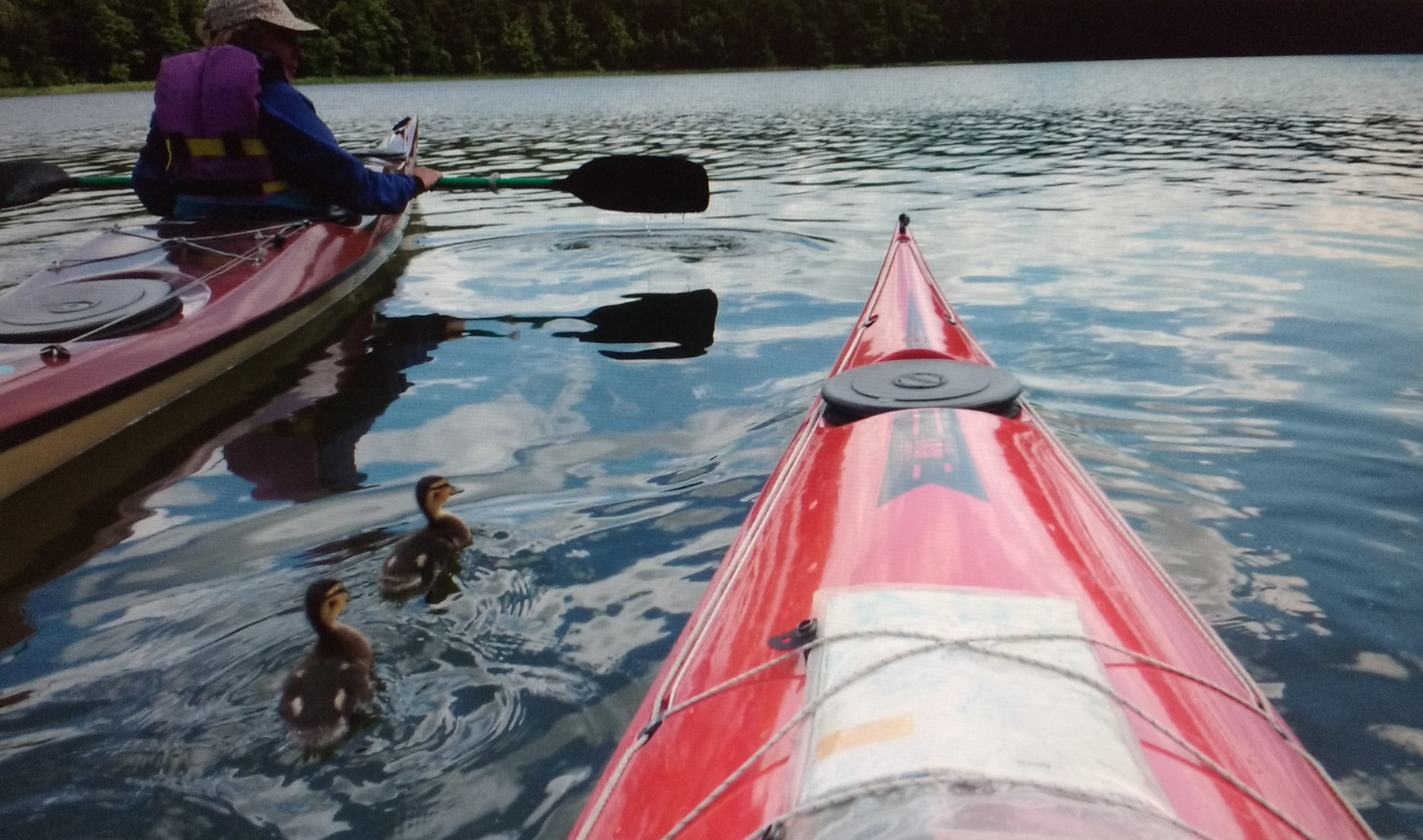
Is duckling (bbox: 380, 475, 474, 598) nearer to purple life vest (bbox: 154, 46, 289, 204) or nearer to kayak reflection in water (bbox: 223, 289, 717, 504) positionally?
kayak reflection in water (bbox: 223, 289, 717, 504)

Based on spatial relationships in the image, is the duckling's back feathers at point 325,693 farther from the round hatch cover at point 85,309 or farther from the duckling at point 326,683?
the round hatch cover at point 85,309

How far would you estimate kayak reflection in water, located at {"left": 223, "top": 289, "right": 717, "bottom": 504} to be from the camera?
4.77m

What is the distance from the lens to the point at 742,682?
6.41 ft

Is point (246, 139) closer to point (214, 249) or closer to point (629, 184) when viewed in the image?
point (214, 249)

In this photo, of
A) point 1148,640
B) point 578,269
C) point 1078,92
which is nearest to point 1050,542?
point 1148,640

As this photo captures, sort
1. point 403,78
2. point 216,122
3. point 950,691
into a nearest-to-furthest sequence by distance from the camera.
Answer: point 950,691, point 216,122, point 403,78

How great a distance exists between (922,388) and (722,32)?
7232 centimetres

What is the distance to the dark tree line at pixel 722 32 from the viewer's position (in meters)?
59.2

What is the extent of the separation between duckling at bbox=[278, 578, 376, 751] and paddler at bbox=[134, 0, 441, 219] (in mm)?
3846

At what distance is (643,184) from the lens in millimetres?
7734

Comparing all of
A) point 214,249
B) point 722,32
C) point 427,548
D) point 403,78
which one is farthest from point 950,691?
point 722,32

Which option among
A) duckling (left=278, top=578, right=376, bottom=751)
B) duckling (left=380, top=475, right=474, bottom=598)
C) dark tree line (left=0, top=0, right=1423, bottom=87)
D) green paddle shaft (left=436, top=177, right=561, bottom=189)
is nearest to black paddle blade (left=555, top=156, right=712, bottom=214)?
green paddle shaft (left=436, top=177, right=561, bottom=189)

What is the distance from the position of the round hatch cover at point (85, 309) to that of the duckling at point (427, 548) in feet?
6.54

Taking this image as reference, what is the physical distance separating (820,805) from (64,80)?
70937 mm
